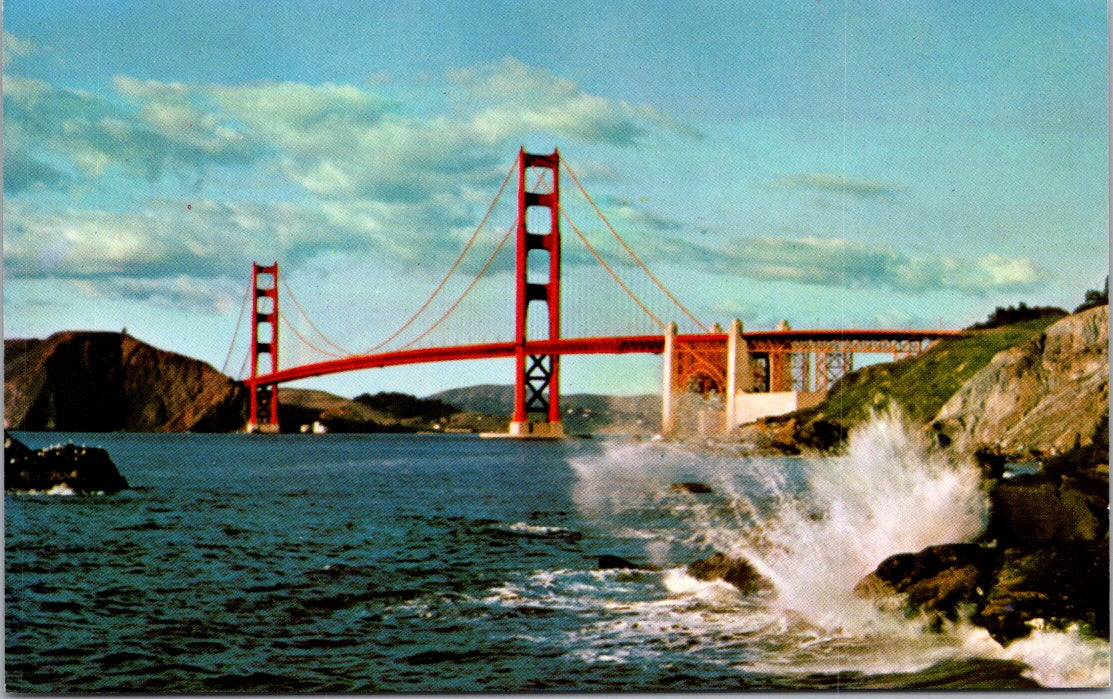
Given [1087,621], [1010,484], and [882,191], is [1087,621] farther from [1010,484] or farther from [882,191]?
[882,191]

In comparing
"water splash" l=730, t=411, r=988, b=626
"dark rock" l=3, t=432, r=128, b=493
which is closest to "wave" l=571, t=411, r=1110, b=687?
"water splash" l=730, t=411, r=988, b=626

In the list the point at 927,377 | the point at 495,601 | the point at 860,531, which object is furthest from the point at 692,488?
the point at 927,377

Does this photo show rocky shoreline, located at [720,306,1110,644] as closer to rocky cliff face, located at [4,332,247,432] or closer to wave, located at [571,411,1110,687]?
wave, located at [571,411,1110,687]

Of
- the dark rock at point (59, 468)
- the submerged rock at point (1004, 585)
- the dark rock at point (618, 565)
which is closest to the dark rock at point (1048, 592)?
the submerged rock at point (1004, 585)

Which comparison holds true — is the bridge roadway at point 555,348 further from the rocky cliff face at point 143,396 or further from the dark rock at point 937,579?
the dark rock at point 937,579

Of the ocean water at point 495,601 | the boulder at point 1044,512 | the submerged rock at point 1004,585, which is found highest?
the boulder at point 1044,512

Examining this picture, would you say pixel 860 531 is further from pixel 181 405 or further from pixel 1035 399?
pixel 181 405

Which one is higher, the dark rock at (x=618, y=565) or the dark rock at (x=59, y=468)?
the dark rock at (x=59, y=468)
